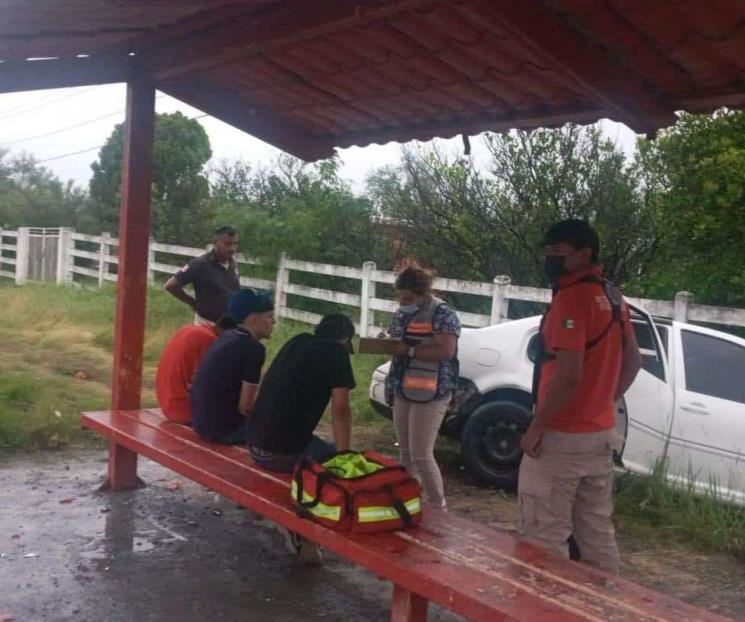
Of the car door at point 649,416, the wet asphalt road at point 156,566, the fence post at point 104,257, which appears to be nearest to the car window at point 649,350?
the car door at point 649,416

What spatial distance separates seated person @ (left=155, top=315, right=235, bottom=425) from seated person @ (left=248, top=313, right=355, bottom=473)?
1.18 m

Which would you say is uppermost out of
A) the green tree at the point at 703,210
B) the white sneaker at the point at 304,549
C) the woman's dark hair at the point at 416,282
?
the green tree at the point at 703,210

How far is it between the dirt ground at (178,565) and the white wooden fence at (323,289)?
3.33 metres

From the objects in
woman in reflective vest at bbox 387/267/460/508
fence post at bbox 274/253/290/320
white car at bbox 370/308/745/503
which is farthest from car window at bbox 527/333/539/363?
fence post at bbox 274/253/290/320

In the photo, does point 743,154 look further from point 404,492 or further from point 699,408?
point 404,492

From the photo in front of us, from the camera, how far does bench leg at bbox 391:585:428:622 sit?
12.3 ft

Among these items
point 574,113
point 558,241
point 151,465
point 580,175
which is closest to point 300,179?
point 580,175

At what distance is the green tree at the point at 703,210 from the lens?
10766 millimetres

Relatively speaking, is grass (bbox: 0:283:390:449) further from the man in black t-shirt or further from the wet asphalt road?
the man in black t-shirt

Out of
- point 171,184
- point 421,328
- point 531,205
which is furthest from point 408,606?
point 171,184

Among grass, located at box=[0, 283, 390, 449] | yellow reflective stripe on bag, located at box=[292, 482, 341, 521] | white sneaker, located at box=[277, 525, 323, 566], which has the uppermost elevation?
yellow reflective stripe on bag, located at box=[292, 482, 341, 521]

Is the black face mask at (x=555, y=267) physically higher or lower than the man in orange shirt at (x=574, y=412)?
higher

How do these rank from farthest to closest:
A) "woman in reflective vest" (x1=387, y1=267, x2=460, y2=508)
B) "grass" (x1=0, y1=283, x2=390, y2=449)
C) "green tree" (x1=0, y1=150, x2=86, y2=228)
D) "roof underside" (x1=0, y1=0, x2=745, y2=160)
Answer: "green tree" (x1=0, y1=150, x2=86, y2=228)
"grass" (x1=0, y1=283, x2=390, y2=449)
"woman in reflective vest" (x1=387, y1=267, x2=460, y2=508)
"roof underside" (x1=0, y1=0, x2=745, y2=160)

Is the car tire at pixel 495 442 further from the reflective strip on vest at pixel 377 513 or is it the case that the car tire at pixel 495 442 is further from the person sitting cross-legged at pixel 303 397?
the reflective strip on vest at pixel 377 513
